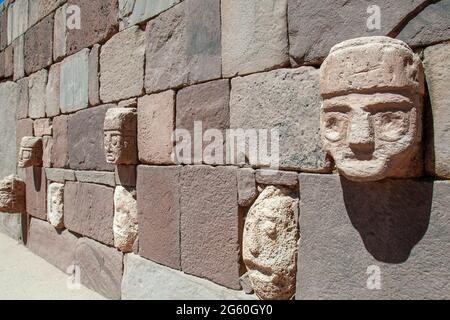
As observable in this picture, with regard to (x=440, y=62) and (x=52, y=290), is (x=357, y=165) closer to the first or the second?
(x=440, y=62)

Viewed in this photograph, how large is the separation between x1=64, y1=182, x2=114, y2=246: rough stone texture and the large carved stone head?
2628 millimetres

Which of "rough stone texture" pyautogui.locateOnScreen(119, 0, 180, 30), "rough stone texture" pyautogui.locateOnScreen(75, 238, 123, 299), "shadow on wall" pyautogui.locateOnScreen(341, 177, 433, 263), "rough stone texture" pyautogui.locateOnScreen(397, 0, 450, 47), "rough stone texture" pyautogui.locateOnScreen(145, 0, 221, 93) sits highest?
"rough stone texture" pyautogui.locateOnScreen(119, 0, 180, 30)

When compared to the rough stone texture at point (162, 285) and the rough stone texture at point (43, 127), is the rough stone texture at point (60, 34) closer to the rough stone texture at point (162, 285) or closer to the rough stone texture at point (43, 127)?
the rough stone texture at point (43, 127)

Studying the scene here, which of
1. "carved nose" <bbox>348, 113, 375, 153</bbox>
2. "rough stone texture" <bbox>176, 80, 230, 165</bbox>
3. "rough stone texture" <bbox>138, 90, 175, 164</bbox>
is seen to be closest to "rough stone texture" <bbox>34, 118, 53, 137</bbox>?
"rough stone texture" <bbox>138, 90, 175, 164</bbox>

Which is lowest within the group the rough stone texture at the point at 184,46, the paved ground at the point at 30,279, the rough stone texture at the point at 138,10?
the paved ground at the point at 30,279

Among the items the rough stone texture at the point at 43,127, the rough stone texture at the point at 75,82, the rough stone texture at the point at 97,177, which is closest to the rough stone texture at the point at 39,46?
the rough stone texture at the point at 75,82

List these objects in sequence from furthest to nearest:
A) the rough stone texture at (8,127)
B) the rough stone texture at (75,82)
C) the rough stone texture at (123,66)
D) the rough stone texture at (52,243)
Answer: the rough stone texture at (8,127), the rough stone texture at (52,243), the rough stone texture at (75,82), the rough stone texture at (123,66)

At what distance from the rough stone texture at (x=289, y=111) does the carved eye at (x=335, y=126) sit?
27cm

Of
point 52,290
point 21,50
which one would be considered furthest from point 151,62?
point 21,50

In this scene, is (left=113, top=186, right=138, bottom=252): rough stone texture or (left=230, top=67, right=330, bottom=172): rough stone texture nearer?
(left=230, top=67, right=330, bottom=172): rough stone texture

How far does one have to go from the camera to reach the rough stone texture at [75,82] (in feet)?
14.3

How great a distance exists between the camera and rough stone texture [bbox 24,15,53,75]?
5.23 metres

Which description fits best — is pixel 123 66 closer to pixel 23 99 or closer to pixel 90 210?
pixel 90 210

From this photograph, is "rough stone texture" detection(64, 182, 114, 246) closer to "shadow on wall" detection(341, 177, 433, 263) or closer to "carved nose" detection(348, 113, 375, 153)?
"shadow on wall" detection(341, 177, 433, 263)
